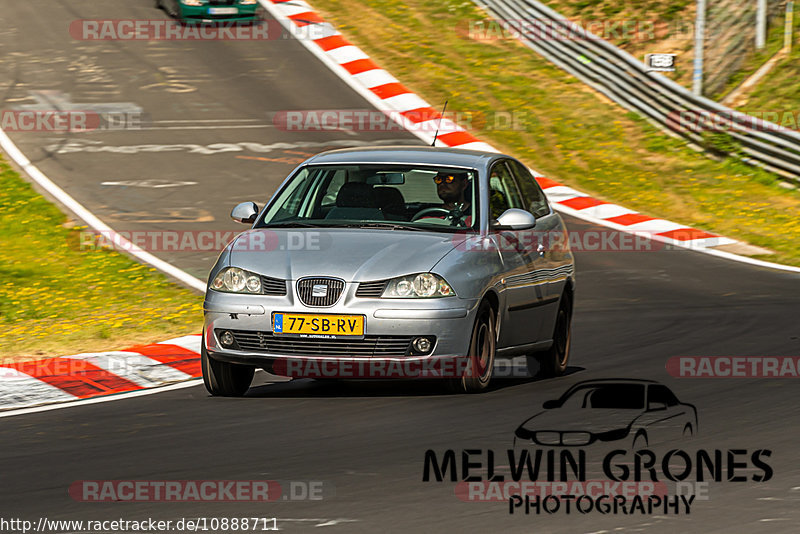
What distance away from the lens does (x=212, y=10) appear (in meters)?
27.2

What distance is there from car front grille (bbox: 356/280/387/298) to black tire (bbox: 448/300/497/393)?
658mm

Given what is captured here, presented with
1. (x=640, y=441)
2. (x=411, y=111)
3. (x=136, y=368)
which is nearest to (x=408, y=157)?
(x=136, y=368)

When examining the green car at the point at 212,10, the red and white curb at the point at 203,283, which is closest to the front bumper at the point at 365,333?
the red and white curb at the point at 203,283

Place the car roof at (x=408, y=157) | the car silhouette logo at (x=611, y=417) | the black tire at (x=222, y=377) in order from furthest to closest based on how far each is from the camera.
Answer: the car roof at (x=408, y=157)
the black tire at (x=222, y=377)
the car silhouette logo at (x=611, y=417)

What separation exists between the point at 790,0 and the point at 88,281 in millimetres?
16494

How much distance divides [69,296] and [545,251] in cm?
560

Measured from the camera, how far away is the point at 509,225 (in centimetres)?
956

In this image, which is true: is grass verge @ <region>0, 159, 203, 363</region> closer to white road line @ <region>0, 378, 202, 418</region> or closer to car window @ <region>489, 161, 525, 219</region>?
white road line @ <region>0, 378, 202, 418</region>

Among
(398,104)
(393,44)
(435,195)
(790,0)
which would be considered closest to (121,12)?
(393,44)

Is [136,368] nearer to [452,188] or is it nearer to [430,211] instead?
[430,211]

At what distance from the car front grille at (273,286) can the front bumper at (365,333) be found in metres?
0.03

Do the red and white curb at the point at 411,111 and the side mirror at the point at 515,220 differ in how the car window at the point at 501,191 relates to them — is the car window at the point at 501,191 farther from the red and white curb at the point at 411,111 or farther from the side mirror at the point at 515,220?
the red and white curb at the point at 411,111

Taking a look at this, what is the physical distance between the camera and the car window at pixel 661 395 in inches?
353

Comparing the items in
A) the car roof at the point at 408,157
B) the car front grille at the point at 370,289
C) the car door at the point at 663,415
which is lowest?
the car door at the point at 663,415
